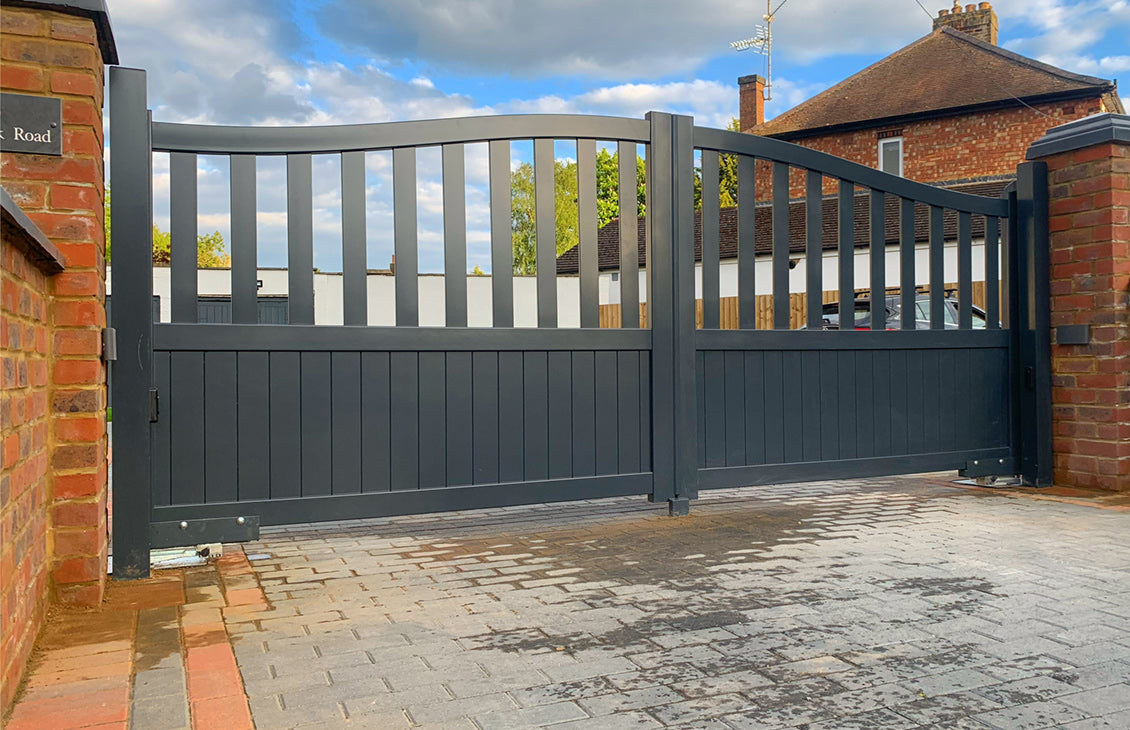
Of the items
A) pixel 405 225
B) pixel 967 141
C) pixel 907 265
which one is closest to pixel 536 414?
pixel 405 225

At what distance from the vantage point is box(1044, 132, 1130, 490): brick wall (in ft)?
21.3

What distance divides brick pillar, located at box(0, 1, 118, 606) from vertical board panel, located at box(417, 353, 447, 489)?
167 centimetres

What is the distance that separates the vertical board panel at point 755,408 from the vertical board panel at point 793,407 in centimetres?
18

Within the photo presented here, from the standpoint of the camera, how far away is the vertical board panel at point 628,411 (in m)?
5.56

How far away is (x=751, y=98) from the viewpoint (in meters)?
35.7

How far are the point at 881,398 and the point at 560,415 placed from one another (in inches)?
98.1

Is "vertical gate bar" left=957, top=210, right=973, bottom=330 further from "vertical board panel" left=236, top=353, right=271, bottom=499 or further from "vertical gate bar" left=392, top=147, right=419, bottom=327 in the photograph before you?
"vertical board panel" left=236, top=353, right=271, bottom=499

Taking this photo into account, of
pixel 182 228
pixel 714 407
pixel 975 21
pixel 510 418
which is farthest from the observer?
pixel 975 21

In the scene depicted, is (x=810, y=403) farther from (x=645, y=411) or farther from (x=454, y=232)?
(x=454, y=232)

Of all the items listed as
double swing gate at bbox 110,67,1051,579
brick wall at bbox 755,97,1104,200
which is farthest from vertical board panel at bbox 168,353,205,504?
brick wall at bbox 755,97,1104,200

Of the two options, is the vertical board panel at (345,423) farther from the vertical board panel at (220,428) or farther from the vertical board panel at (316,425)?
the vertical board panel at (220,428)

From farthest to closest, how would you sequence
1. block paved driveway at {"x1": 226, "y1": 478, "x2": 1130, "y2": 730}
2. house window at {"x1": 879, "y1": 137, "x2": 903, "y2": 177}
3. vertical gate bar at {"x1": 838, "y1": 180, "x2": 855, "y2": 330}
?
house window at {"x1": 879, "y1": 137, "x2": 903, "y2": 177} → vertical gate bar at {"x1": 838, "y1": 180, "x2": 855, "y2": 330} → block paved driveway at {"x1": 226, "y1": 478, "x2": 1130, "y2": 730}

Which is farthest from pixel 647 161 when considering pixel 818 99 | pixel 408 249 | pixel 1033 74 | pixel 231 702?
pixel 818 99

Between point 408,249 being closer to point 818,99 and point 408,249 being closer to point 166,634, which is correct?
point 166,634
